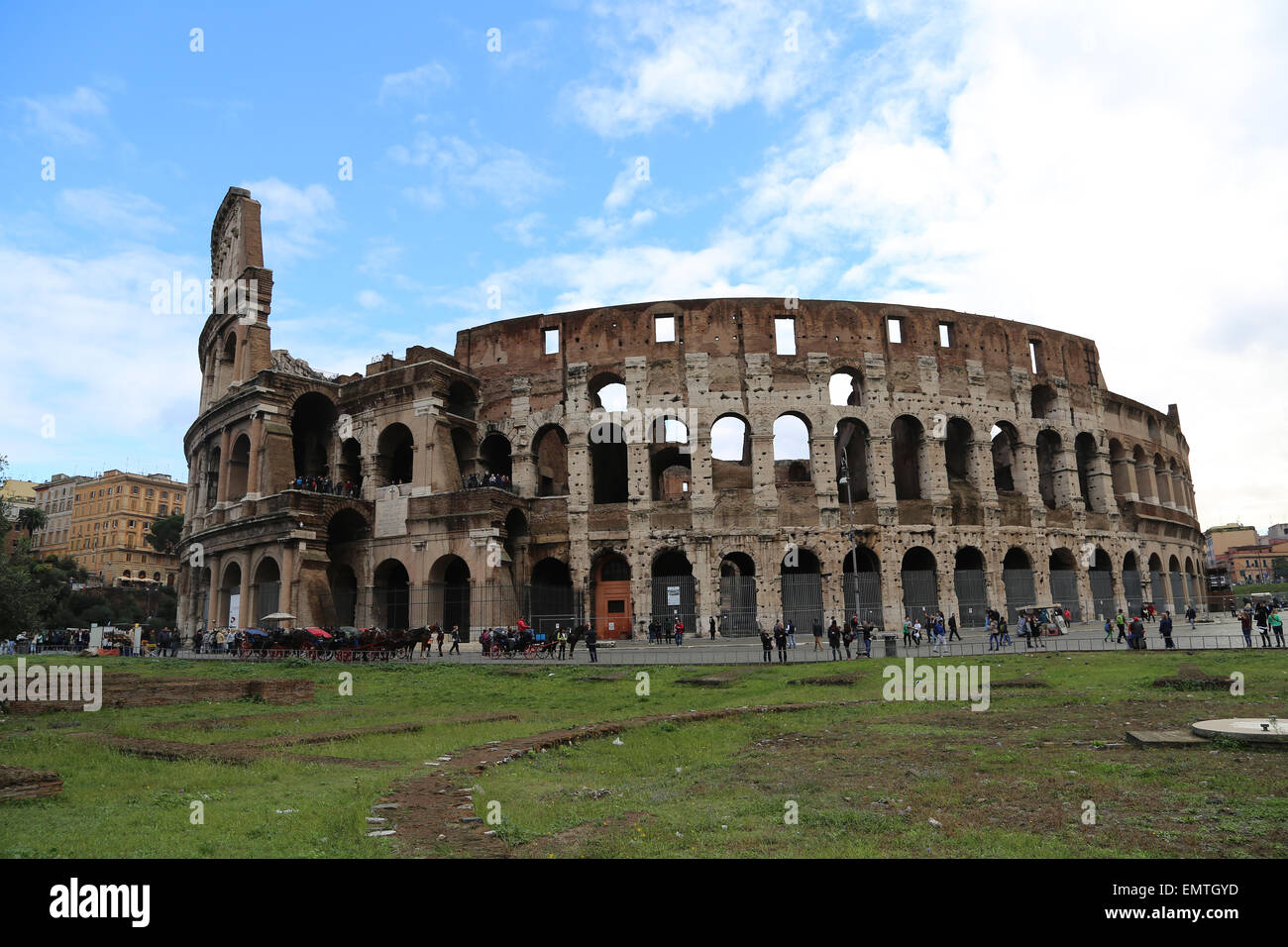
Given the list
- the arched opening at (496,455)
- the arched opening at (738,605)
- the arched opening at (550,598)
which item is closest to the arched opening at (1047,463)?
the arched opening at (738,605)

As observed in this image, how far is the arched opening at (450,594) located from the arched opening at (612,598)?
549 cm

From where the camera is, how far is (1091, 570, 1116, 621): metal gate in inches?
1556

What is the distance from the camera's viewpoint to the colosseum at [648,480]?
35.0 meters

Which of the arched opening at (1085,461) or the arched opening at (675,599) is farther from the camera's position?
the arched opening at (1085,461)

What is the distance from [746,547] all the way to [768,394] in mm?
6938

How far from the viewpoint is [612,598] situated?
3575 centimetres

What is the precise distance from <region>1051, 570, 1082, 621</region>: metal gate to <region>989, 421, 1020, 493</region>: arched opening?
5.04m

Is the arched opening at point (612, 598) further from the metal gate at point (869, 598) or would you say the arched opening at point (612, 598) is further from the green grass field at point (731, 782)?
the green grass field at point (731, 782)

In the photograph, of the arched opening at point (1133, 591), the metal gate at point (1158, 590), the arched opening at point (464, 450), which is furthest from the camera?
the metal gate at point (1158, 590)

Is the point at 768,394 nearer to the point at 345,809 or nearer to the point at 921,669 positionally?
the point at 921,669

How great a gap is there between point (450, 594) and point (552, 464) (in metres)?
8.82

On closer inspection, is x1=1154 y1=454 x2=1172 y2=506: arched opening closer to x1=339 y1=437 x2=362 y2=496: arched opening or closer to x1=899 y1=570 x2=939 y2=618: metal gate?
x1=899 y1=570 x2=939 y2=618: metal gate

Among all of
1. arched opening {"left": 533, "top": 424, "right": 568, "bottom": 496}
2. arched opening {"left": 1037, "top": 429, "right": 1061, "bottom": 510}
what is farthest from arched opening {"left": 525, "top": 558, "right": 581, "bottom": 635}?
arched opening {"left": 1037, "top": 429, "right": 1061, "bottom": 510}
